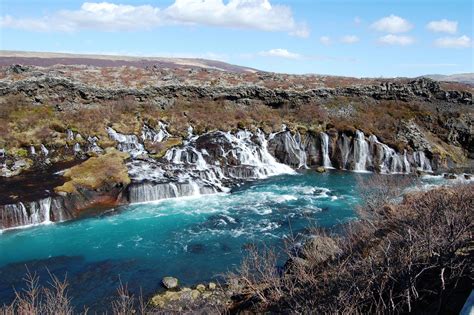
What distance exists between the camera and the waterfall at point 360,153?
41875 millimetres

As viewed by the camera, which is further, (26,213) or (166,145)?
(166,145)

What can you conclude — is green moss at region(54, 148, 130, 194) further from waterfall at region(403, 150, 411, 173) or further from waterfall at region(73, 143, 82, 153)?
waterfall at region(403, 150, 411, 173)

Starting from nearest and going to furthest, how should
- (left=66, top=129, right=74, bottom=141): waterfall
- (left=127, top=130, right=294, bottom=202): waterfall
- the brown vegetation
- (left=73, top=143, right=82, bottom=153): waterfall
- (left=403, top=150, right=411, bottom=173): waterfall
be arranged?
the brown vegetation < (left=127, top=130, right=294, bottom=202): waterfall < (left=73, top=143, right=82, bottom=153): waterfall < (left=66, top=129, right=74, bottom=141): waterfall < (left=403, top=150, right=411, bottom=173): waterfall

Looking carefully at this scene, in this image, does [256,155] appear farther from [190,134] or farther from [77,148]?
[77,148]

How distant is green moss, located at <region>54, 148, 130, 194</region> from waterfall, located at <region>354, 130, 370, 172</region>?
876 inches

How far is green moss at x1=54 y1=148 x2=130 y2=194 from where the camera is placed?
31.3m

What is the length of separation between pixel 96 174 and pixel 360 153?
25.2 metres

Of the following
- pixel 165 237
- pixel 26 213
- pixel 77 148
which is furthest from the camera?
pixel 77 148

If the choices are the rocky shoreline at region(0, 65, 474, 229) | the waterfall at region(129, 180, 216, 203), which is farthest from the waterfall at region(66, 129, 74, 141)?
the waterfall at region(129, 180, 216, 203)

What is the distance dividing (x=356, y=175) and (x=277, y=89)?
18033mm

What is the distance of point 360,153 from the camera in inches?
1677

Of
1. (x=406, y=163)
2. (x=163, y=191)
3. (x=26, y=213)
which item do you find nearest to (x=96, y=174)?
(x=163, y=191)

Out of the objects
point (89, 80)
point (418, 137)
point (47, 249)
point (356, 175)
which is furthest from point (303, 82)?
point (47, 249)

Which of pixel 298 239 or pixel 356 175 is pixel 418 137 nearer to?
pixel 356 175
